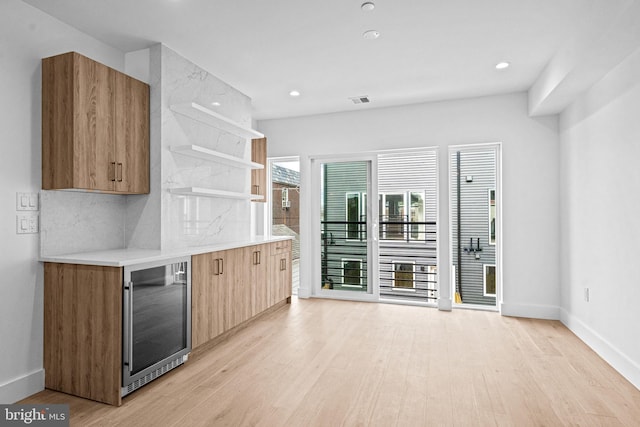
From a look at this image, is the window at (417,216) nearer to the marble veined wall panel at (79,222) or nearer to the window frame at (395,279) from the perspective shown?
the window frame at (395,279)

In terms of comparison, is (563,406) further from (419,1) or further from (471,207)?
(471,207)

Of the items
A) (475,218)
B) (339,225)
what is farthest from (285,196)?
(475,218)

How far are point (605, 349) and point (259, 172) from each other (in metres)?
4.08

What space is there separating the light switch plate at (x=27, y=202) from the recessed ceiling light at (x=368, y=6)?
2.64 metres

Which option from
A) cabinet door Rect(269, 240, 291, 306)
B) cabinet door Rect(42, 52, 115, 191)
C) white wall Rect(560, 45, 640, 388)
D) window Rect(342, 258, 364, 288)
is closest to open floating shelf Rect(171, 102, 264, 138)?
cabinet door Rect(42, 52, 115, 191)

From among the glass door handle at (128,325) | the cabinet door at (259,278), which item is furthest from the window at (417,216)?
the glass door handle at (128,325)

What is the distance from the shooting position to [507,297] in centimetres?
417

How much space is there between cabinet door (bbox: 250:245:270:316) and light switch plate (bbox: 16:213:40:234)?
5.97 ft

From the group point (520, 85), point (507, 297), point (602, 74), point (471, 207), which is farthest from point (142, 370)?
point (471, 207)

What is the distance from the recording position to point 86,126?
8.05 feet

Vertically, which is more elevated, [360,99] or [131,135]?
[360,99]

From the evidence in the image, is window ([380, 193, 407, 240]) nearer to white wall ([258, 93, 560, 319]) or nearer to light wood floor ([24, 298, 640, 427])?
white wall ([258, 93, 560, 319])

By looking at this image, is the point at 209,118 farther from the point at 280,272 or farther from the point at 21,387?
the point at 21,387

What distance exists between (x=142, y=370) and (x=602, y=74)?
4.21m
